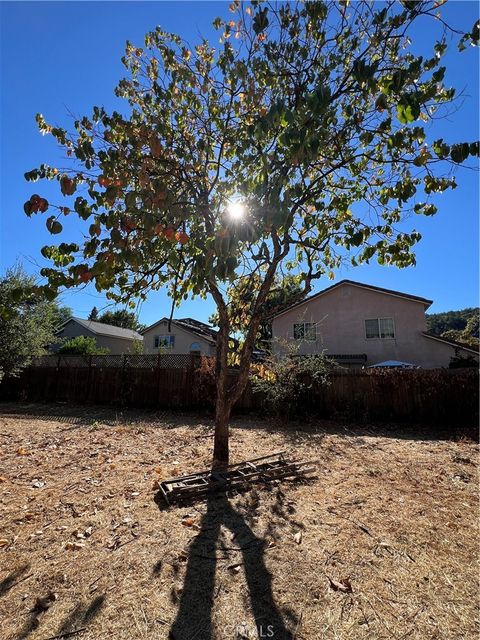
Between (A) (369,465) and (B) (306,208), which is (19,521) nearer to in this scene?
(A) (369,465)

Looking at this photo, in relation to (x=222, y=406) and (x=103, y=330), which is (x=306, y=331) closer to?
(x=222, y=406)

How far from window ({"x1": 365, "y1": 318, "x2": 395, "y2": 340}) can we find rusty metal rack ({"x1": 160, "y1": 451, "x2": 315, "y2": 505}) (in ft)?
53.0

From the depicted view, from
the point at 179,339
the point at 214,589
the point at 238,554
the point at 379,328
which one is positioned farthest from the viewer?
the point at 179,339

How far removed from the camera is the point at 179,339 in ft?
95.5

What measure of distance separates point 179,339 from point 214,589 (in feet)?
87.7

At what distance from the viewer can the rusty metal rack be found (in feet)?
15.3

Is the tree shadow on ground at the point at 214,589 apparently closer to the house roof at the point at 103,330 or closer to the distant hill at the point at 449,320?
the house roof at the point at 103,330

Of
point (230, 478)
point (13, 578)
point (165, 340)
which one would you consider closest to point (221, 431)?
point (230, 478)

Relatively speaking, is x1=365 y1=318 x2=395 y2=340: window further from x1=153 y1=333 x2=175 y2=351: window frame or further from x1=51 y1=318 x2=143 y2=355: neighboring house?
x1=51 y1=318 x2=143 y2=355: neighboring house

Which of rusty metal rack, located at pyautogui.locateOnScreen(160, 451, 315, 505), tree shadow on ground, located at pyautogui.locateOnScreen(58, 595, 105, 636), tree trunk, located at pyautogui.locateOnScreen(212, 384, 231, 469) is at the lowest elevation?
tree shadow on ground, located at pyautogui.locateOnScreen(58, 595, 105, 636)

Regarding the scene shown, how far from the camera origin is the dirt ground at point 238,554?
2.49 meters

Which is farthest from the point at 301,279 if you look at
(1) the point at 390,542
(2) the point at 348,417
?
(2) the point at 348,417

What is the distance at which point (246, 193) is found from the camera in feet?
13.8

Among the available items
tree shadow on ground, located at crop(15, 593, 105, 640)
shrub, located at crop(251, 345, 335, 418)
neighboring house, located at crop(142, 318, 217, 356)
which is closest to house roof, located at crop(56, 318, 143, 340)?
neighboring house, located at crop(142, 318, 217, 356)
